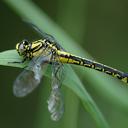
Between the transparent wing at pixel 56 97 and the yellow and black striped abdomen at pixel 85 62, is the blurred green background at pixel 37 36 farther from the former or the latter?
the transparent wing at pixel 56 97

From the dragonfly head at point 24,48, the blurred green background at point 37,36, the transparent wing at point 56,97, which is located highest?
the blurred green background at point 37,36

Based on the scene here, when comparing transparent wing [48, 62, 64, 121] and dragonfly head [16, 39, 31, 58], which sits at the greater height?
dragonfly head [16, 39, 31, 58]

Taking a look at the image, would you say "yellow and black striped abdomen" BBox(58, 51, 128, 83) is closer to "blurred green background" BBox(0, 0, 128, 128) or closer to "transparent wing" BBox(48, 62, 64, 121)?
"transparent wing" BBox(48, 62, 64, 121)

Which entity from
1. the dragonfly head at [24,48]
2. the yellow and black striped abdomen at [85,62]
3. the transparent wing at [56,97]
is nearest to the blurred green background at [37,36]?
the yellow and black striped abdomen at [85,62]

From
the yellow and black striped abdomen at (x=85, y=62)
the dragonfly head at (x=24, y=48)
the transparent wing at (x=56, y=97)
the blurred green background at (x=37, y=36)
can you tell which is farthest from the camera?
the blurred green background at (x=37, y=36)

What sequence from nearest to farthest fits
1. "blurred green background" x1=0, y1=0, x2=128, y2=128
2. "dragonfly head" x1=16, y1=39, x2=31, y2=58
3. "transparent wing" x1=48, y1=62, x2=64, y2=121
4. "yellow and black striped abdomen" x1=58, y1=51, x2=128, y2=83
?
"transparent wing" x1=48, y1=62, x2=64, y2=121 → "dragonfly head" x1=16, y1=39, x2=31, y2=58 → "yellow and black striped abdomen" x1=58, y1=51, x2=128, y2=83 → "blurred green background" x1=0, y1=0, x2=128, y2=128

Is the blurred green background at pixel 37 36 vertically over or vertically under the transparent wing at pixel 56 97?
over

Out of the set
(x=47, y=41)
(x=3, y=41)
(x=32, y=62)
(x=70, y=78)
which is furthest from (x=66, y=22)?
(x=3, y=41)

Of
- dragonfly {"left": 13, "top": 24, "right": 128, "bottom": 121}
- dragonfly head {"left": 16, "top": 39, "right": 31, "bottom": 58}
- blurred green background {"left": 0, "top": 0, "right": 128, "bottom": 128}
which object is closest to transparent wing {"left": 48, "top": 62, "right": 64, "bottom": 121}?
dragonfly {"left": 13, "top": 24, "right": 128, "bottom": 121}
